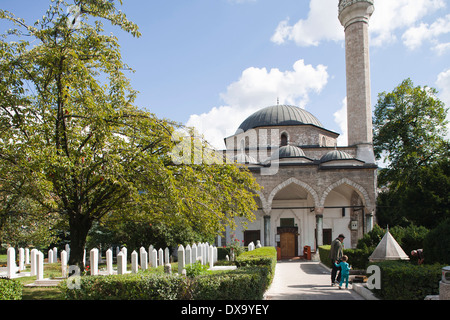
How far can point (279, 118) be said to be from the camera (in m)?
26.3

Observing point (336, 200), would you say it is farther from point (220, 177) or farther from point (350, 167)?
point (220, 177)

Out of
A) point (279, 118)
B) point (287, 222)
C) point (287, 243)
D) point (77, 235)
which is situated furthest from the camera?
point (279, 118)

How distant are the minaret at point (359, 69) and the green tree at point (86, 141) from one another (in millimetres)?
16719

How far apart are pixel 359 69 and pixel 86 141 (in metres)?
19.3

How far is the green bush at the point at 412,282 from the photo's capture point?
591 cm

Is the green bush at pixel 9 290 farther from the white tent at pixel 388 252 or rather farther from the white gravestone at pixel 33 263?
the white tent at pixel 388 252

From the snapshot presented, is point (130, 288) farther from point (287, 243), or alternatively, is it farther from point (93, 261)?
point (287, 243)

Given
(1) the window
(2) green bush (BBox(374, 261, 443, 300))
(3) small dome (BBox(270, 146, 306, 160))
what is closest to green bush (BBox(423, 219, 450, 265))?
(2) green bush (BBox(374, 261, 443, 300))

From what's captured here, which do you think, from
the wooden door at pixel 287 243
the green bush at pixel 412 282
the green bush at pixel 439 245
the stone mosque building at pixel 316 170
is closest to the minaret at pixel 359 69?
the stone mosque building at pixel 316 170

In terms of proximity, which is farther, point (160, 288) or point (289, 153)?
point (289, 153)

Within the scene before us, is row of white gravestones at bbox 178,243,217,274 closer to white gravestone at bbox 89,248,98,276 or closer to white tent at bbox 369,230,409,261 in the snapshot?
white gravestone at bbox 89,248,98,276

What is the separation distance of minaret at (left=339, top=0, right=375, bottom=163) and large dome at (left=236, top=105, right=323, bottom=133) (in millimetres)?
4152

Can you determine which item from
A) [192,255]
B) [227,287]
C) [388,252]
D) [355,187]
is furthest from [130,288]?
[355,187]

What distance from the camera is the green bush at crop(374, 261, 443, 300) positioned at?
5.91m
